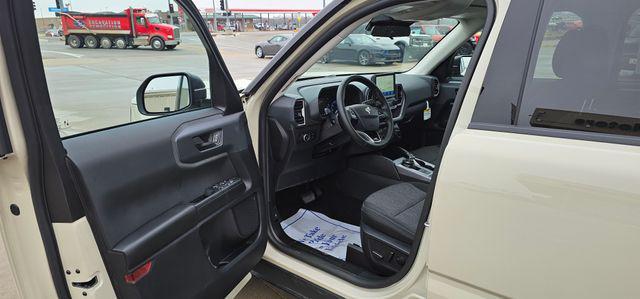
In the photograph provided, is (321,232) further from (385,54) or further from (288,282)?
(385,54)

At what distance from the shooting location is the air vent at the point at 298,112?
2.25m

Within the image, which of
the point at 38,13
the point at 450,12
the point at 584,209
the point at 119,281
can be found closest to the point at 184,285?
the point at 119,281

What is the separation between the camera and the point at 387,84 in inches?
123

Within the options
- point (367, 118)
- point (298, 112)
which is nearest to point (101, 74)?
point (298, 112)

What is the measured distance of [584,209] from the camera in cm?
93

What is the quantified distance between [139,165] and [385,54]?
2732mm

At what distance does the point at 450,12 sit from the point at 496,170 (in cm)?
162

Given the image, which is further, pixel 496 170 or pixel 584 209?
pixel 496 170

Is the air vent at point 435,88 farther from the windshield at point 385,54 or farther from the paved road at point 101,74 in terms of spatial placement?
the paved road at point 101,74

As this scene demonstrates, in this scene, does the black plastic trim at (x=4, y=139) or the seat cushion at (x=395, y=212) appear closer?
the black plastic trim at (x=4, y=139)

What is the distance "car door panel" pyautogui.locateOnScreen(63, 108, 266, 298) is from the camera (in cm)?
119

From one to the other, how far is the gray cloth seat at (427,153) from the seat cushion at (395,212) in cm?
135

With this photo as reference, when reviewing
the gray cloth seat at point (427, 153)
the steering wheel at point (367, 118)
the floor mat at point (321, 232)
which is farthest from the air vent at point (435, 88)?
the floor mat at point (321, 232)

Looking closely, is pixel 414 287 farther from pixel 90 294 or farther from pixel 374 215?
pixel 90 294
